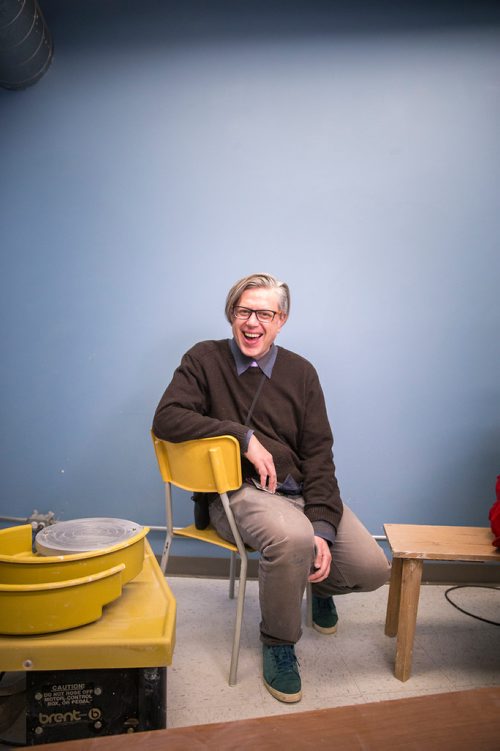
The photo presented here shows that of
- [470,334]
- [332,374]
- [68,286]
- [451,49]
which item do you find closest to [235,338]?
[332,374]

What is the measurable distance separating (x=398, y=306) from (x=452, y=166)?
698 millimetres

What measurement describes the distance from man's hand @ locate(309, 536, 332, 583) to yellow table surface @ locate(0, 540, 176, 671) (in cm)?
67

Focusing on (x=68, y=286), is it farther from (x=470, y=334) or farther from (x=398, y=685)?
(x=398, y=685)

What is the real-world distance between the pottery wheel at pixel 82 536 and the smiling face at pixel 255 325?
2.72 feet

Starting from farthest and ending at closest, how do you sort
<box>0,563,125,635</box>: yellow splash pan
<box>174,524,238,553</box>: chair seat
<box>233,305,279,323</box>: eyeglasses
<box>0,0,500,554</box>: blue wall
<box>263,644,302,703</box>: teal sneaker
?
<box>0,0,500,554</box>: blue wall → <box>233,305,279,323</box>: eyeglasses → <box>174,524,238,553</box>: chair seat → <box>263,644,302,703</box>: teal sneaker → <box>0,563,125,635</box>: yellow splash pan

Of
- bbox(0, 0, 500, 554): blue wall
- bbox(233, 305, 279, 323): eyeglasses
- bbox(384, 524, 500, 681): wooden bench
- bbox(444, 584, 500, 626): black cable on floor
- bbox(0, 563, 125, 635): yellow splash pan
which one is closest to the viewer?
bbox(0, 563, 125, 635): yellow splash pan

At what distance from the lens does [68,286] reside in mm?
2383

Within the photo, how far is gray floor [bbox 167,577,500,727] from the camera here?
1.48 m

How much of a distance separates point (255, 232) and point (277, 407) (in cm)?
93

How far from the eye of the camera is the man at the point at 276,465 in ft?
4.94

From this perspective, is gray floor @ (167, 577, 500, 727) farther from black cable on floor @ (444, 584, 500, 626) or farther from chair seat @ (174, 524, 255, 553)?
chair seat @ (174, 524, 255, 553)

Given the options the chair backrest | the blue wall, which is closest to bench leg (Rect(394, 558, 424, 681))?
the chair backrest

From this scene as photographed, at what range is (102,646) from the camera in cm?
95

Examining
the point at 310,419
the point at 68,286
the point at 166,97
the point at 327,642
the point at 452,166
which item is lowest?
the point at 327,642
